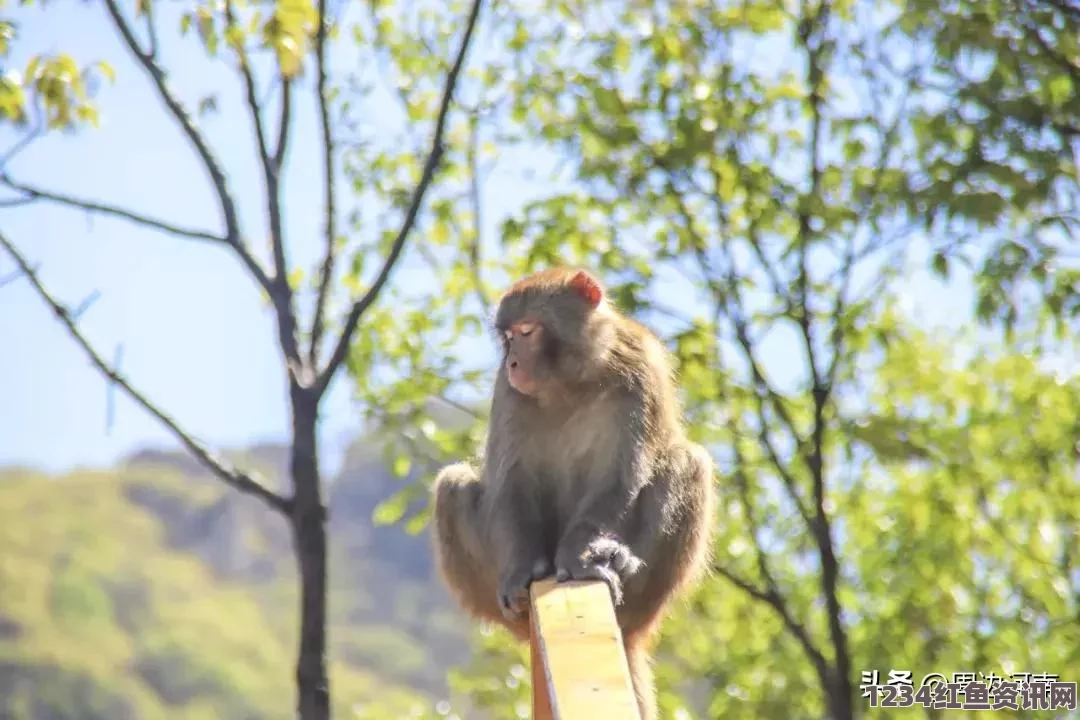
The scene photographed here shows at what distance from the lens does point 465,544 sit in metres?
5.00

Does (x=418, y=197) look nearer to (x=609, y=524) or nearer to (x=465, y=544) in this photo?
(x=465, y=544)

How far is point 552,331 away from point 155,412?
172 centimetres

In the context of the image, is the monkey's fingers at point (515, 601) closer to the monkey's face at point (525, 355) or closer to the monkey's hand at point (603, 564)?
the monkey's hand at point (603, 564)

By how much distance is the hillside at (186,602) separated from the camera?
123 ft

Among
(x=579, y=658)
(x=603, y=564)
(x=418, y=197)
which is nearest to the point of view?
(x=579, y=658)

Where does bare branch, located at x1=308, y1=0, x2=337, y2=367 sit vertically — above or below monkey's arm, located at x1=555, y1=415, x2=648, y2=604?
above

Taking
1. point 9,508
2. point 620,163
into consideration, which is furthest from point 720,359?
point 9,508

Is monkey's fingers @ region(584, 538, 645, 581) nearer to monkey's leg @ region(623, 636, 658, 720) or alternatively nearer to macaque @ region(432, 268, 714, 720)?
macaque @ region(432, 268, 714, 720)

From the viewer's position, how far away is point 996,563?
32.1ft

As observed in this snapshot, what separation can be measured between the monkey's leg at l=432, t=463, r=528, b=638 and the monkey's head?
43 cm

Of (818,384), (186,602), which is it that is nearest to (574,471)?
(818,384)

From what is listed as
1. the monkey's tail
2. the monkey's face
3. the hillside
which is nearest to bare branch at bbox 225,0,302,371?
the monkey's face

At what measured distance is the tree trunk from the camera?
5266 millimetres

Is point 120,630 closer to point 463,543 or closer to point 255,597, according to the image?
point 255,597
